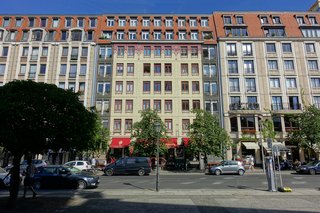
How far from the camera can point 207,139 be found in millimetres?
27719

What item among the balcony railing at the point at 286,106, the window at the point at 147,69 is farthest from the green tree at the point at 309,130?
the window at the point at 147,69

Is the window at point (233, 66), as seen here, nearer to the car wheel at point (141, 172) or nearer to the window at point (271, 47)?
the window at point (271, 47)

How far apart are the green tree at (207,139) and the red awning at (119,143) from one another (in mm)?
9969

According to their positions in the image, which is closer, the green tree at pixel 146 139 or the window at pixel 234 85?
the green tree at pixel 146 139

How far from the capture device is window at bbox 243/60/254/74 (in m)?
38.2

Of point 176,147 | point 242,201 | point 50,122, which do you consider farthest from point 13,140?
point 176,147

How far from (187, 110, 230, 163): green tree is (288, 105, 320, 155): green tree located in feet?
32.8

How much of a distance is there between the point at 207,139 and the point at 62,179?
56.1ft

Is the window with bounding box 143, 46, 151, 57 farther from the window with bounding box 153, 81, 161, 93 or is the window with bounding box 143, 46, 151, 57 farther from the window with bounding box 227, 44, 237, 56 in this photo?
the window with bounding box 227, 44, 237, 56

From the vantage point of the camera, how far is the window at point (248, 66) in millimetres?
38156

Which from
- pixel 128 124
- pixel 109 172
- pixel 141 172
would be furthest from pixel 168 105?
pixel 109 172

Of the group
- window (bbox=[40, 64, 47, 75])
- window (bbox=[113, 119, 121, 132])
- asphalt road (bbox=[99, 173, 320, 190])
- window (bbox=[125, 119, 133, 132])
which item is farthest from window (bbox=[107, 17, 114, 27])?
asphalt road (bbox=[99, 173, 320, 190])

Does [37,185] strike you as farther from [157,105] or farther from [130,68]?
[130,68]

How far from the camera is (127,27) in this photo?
140ft
